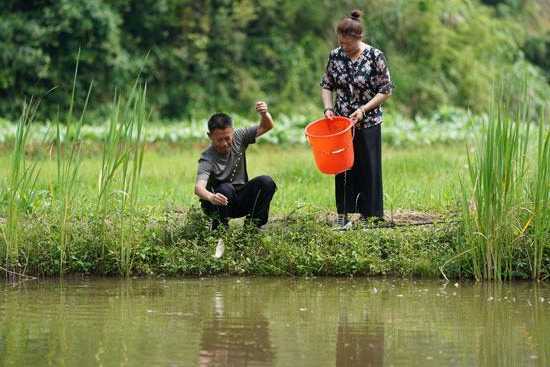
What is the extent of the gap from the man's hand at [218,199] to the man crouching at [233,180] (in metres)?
0.38

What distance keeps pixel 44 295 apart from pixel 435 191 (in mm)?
4417

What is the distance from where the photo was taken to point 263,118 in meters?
8.90

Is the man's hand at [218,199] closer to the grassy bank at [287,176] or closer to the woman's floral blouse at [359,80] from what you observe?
the grassy bank at [287,176]

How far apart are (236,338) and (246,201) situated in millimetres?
2466

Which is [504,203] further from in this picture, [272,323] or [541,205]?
[272,323]

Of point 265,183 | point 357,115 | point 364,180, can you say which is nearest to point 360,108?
point 357,115

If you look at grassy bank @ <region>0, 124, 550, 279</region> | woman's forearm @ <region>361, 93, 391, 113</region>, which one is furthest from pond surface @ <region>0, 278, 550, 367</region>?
woman's forearm @ <region>361, 93, 391, 113</region>

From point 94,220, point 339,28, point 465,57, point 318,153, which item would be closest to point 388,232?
point 318,153

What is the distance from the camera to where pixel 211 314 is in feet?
24.5

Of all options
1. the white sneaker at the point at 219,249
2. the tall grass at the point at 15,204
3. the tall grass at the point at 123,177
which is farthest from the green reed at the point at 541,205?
the tall grass at the point at 15,204

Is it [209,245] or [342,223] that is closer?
[209,245]

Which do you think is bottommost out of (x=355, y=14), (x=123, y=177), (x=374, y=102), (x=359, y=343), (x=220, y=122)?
(x=359, y=343)

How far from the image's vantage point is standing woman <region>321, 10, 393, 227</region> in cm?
921

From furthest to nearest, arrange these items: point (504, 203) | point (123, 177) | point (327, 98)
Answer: point (327, 98), point (123, 177), point (504, 203)
